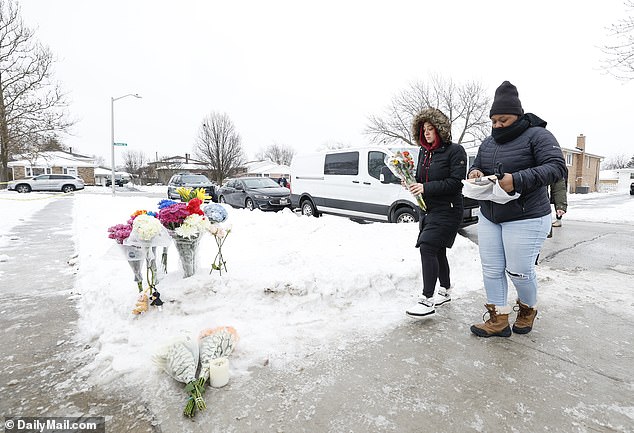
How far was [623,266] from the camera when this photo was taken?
5.53 metres

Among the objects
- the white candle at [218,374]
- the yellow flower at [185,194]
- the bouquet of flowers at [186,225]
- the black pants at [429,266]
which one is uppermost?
the yellow flower at [185,194]

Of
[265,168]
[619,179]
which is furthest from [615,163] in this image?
[265,168]

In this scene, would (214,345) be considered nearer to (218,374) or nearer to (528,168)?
(218,374)

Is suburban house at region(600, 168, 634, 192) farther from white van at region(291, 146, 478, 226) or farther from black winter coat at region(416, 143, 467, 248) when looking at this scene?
black winter coat at region(416, 143, 467, 248)

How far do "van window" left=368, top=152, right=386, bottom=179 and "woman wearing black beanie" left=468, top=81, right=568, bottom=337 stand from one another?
5665mm

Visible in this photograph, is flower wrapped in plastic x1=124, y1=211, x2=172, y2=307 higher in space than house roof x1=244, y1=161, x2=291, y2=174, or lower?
lower

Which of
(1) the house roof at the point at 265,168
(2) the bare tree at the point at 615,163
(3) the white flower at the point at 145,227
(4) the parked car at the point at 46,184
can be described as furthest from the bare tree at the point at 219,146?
(2) the bare tree at the point at 615,163

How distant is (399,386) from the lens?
2316 millimetres

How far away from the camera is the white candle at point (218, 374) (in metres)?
2.28

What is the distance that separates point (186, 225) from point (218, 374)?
1.56m

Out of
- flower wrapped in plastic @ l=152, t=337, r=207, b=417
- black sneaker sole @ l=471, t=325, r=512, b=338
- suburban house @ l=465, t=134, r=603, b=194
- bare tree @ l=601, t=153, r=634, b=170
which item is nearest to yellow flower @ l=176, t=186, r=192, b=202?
flower wrapped in plastic @ l=152, t=337, r=207, b=417

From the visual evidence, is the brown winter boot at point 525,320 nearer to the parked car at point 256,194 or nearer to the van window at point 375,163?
the van window at point 375,163

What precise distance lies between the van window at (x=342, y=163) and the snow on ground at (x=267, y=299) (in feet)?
13.5

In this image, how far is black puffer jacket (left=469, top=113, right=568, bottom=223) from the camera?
2.46 metres
